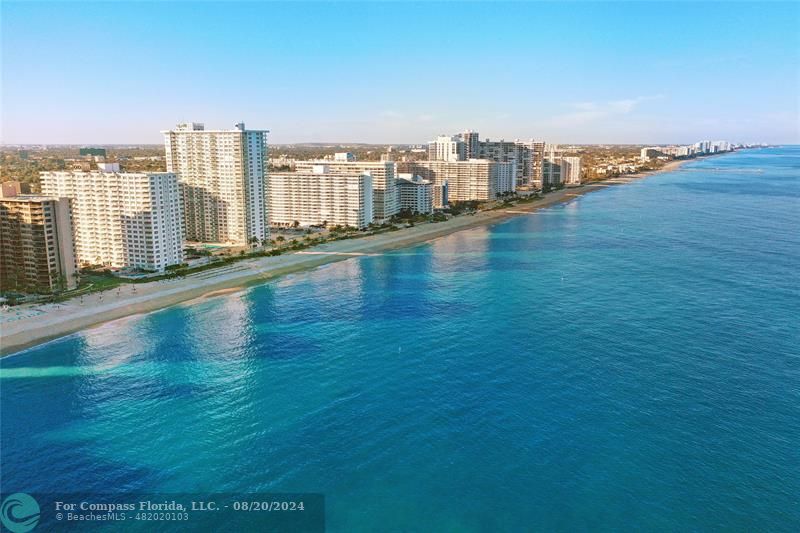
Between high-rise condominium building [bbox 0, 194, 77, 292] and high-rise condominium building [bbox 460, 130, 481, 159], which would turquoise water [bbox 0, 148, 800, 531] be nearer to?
high-rise condominium building [bbox 0, 194, 77, 292]

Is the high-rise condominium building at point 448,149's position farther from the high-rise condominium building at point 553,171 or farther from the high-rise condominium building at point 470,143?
the high-rise condominium building at point 553,171

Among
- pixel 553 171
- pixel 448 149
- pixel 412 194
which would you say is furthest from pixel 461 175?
pixel 553 171

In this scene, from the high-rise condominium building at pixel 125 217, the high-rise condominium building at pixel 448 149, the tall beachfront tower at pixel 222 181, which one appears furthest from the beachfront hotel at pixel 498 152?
the high-rise condominium building at pixel 125 217

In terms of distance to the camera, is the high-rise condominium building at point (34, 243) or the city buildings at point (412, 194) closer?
the high-rise condominium building at point (34, 243)

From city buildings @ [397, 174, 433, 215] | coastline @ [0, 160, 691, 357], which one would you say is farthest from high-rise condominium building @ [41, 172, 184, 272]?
city buildings @ [397, 174, 433, 215]

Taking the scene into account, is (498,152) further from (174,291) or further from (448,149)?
(174,291)
